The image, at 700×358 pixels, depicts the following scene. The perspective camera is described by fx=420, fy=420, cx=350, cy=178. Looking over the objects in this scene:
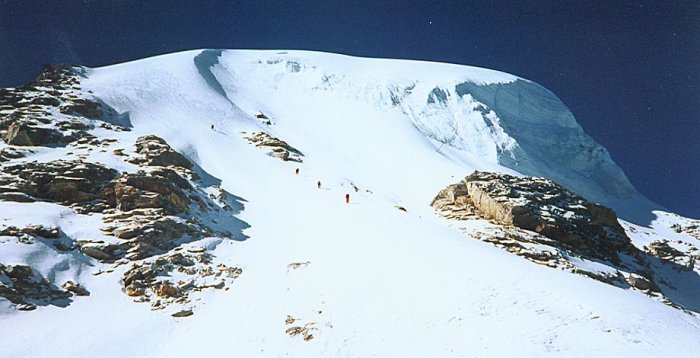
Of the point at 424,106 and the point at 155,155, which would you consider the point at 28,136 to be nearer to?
the point at 155,155

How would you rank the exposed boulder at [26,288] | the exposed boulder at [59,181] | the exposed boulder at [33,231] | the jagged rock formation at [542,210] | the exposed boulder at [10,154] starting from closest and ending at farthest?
the exposed boulder at [26,288] < the exposed boulder at [33,231] < the exposed boulder at [59,181] < the exposed boulder at [10,154] < the jagged rock formation at [542,210]

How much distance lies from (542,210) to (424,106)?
106ft

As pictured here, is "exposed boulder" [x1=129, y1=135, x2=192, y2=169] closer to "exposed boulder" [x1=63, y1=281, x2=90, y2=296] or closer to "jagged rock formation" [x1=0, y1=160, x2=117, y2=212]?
"jagged rock formation" [x1=0, y1=160, x2=117, y2=212]

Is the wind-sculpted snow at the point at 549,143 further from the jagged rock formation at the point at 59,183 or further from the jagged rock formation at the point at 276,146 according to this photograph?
the jagged rock formation at the point at 59,183

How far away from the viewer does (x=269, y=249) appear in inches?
789

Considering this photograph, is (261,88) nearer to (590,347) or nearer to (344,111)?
(344,111)

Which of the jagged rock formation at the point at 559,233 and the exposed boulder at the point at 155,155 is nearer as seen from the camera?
the jagged rock formation at the point at 559,233

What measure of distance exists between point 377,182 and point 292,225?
14758mm

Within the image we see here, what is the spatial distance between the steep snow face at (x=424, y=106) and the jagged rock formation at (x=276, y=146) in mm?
6445

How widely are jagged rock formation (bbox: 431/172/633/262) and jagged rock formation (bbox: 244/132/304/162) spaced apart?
14553mm

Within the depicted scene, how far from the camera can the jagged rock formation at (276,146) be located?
126ft

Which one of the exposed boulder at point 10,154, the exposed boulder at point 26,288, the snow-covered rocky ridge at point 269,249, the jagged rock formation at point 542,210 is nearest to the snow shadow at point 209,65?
the snow-covered rocky ridge at point 269,249

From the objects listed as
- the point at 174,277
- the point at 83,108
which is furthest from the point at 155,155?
the point at 174,277

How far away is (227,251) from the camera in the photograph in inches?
760
